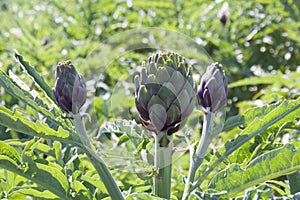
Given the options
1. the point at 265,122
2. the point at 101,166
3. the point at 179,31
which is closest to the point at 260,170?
the point at 265,122

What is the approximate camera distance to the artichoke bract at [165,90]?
0.69m

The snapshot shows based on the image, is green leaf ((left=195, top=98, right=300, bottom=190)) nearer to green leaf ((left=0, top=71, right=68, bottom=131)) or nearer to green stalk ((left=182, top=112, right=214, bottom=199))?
green stalk ((left=182, top=112, right=214, bottom=199))

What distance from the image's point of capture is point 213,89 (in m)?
0.75

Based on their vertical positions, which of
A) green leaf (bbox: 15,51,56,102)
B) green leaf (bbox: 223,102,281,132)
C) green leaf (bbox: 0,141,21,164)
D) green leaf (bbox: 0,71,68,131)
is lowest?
green leaf (bbox: 0,141,21,164)

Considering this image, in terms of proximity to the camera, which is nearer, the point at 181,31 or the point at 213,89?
the point at 213,89

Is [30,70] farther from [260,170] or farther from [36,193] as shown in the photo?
[260,170]

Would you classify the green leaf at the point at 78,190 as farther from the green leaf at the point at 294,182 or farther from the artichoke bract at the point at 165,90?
the green leaf at the point at 294,182

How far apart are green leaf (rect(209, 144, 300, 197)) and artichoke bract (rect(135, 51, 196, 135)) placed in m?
0.08

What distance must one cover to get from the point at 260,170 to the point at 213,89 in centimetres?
12

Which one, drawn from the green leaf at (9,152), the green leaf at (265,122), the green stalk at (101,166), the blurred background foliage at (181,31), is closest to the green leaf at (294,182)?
the green leaf at (265,122)

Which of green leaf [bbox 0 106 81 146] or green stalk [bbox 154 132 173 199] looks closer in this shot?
green leaf [bbox 0 106 81 146]

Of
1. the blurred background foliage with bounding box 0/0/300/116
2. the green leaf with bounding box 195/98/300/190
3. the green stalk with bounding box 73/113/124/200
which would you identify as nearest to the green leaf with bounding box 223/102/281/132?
the green leaf with bounding box 195/98/300/190

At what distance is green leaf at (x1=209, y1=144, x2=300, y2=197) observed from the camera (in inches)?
26.8

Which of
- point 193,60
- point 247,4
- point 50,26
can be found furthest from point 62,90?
point 50,26
